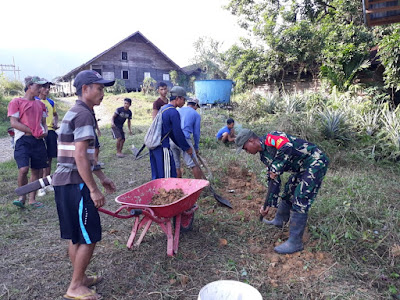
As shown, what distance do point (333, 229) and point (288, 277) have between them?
0.94 m

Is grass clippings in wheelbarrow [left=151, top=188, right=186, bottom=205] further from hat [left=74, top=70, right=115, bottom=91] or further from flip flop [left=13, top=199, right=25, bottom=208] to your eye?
flip flop [left=13, top=199, right=25, bottom=208]

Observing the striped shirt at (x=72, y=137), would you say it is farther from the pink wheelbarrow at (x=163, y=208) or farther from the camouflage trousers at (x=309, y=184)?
the camouflage trousers at (x=309, y=184)

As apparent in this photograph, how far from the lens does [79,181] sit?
83.7 inches

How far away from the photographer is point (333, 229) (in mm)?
3174

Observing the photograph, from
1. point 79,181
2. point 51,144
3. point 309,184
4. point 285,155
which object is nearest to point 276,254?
point 309,184

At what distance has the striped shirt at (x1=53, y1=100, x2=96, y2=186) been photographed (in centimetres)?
202

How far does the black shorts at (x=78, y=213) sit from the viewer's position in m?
2.12

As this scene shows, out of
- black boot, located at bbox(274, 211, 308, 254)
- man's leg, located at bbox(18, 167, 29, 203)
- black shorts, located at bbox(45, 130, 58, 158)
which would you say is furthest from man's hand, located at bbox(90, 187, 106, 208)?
black shorts, located at bbox(45, 130, 58, 158)

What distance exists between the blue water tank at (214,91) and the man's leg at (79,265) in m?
10.4

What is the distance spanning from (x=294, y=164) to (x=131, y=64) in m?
25.5

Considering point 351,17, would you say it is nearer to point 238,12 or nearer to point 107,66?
point 238,12

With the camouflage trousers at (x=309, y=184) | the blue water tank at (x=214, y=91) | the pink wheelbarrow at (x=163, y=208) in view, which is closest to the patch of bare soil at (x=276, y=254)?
the camouflage trousers at (x=309, y=184)

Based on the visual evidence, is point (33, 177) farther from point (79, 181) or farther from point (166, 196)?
point (79, 181)

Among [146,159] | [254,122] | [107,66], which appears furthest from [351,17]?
[107,66]
